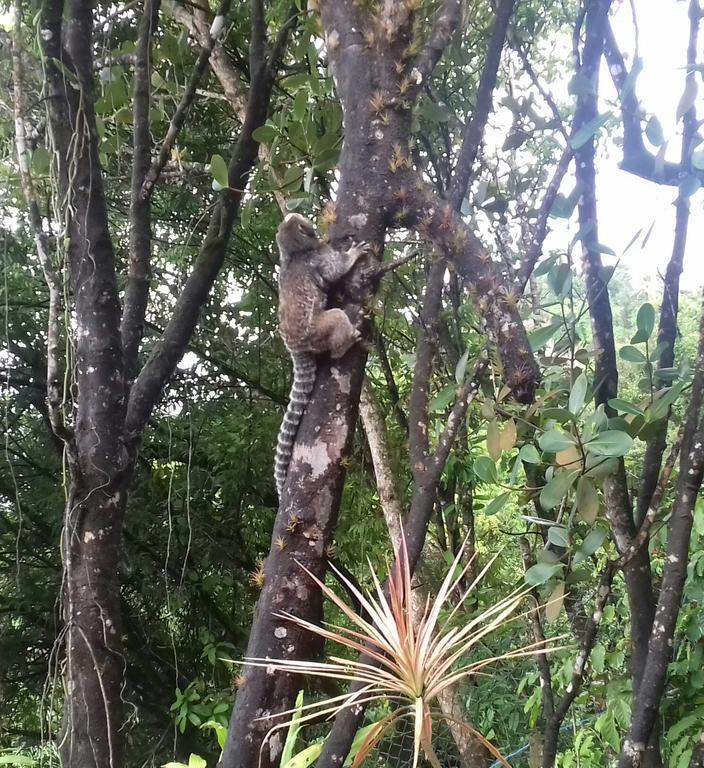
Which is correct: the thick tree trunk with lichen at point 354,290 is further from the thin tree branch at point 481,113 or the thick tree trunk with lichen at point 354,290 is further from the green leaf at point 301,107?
the green leaf at point 301,107

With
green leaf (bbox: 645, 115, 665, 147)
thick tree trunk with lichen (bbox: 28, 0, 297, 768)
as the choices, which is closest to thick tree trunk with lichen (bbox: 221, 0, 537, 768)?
green leaf (bbox: 645, 115, 665, 147)

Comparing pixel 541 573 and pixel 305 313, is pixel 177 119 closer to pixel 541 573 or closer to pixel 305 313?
pixel 305 313

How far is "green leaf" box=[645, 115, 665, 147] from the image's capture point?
116 centimetres

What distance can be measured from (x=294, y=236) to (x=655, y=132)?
1.28 metres

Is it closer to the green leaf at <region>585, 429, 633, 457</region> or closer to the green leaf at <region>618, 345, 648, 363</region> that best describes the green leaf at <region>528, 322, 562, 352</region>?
the green leaf at <region>618, 345, 648, 363</region>

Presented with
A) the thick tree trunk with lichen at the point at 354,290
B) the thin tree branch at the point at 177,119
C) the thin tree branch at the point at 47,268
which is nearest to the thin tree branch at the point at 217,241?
the thin tree branch at the point at 177,119

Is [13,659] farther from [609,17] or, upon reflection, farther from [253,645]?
[609,17]

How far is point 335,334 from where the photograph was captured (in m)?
1.36

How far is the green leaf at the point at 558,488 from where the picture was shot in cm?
117

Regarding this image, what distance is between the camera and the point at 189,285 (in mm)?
2279

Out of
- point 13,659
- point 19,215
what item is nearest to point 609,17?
point 19,215

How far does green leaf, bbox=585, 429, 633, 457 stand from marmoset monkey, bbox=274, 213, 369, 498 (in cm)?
52

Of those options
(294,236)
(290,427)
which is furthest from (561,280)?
(294,236)

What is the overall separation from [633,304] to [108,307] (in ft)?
12.9
